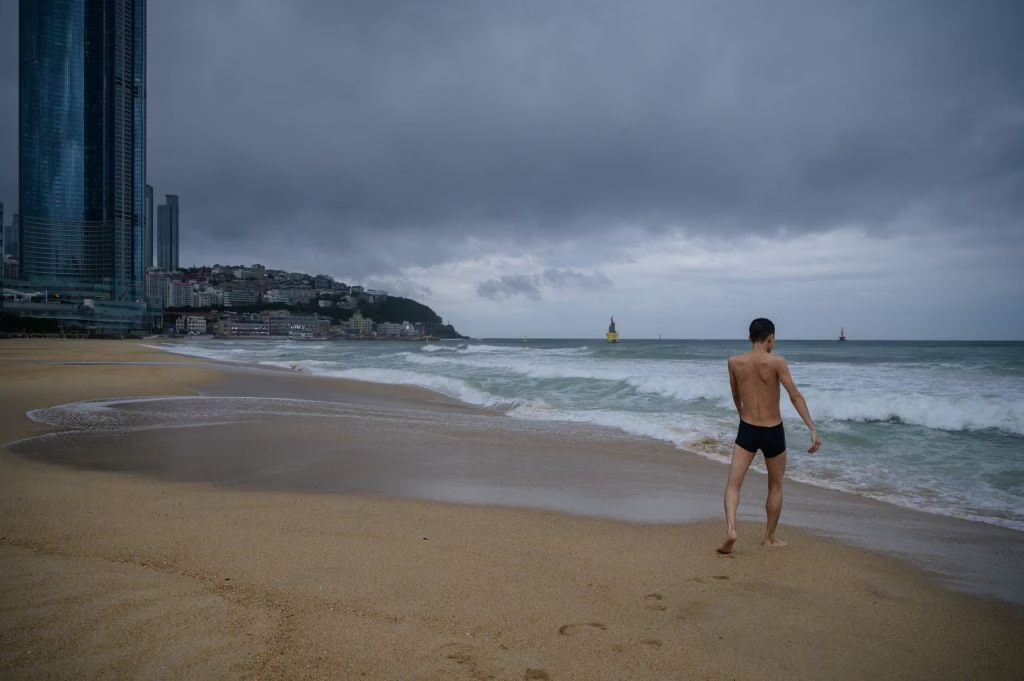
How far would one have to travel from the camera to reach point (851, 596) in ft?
11.0

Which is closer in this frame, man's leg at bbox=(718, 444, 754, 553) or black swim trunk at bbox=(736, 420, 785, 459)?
man's leg at bbox=(718, 444, 754, 553)

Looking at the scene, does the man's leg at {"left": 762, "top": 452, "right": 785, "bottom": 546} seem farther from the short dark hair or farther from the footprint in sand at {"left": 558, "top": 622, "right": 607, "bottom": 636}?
the footprint in sand at {"left": 558, "top": 622, "right": 607, "bottom": 636}

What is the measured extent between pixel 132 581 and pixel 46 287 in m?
132

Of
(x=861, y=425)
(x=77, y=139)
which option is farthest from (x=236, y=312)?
(x=861, y=425)

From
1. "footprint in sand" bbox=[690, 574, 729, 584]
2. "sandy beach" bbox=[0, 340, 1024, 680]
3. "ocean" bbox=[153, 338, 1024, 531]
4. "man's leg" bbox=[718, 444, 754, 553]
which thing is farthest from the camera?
"ocean" bbox=[153, 338, 1024, 531]

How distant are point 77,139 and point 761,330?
438ft

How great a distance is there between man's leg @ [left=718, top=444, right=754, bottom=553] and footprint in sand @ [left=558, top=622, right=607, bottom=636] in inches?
64.6

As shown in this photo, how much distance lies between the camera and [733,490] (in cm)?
425

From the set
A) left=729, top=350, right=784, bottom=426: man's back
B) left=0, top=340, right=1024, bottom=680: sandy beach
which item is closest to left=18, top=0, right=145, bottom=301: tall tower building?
left=0, top=340, right=1024, bottom=680: sandy beach

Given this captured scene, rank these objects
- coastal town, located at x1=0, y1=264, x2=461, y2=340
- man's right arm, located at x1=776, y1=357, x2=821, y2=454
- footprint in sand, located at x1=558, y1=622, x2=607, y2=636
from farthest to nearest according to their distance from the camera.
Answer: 1. coastal town, located at x1=0, y1=264, x2=461, y2=340
2. man's right arm, located at x1=776, y1=357, x2=821, y2=454
3. footprint in sand, located at x1=558, y1=622, x2=607, y2=636

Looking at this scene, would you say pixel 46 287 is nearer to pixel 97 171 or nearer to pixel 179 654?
pixel 97 171

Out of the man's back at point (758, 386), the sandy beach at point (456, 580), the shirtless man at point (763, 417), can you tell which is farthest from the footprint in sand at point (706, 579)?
the man's back at point (758, 386)

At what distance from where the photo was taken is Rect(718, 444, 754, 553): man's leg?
3.99 meters

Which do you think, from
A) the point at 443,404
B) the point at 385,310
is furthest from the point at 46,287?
the point at 443,404
